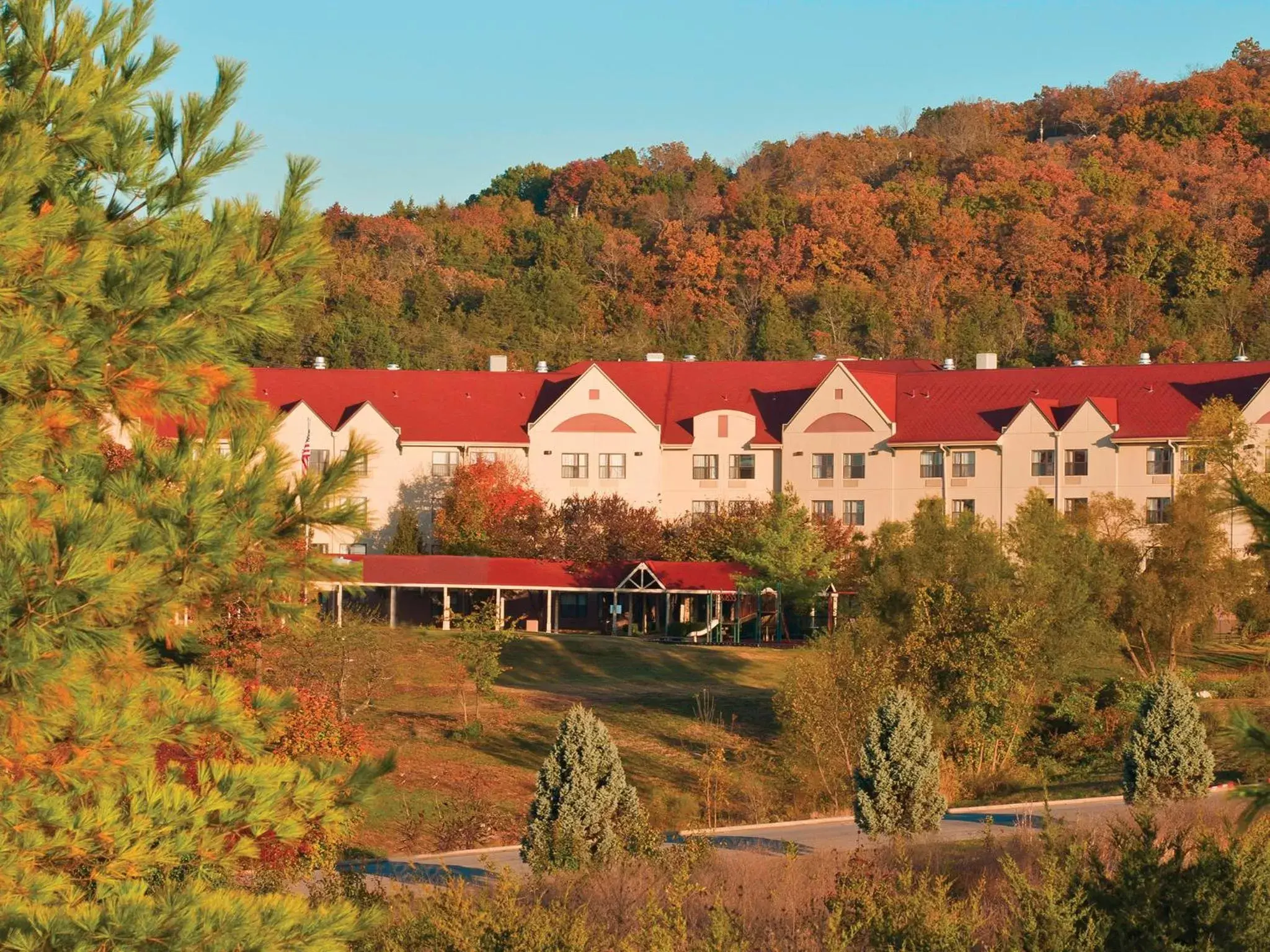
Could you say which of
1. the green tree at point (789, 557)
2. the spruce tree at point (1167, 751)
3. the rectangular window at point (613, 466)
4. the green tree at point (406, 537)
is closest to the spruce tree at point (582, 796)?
the spruce tree at point (1167, 751)

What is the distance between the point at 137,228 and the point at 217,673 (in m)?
2.96

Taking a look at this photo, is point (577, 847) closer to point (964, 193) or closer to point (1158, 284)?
point (1158, 284)

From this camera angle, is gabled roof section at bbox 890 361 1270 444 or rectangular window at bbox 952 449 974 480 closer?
gabled roof section at bbox 890 361 1270 444

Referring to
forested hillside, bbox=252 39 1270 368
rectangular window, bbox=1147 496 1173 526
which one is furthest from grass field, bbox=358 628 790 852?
forested hillside, bbox=252 39 1270 368

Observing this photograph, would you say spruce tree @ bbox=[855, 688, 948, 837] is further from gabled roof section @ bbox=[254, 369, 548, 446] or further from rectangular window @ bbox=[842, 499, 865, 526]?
gabled roof section @ bbox=[254, 369, 548, 446]

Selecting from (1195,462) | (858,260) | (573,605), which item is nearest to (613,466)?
(573,605)

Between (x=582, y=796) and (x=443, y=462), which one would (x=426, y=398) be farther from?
(x=582, y=796)

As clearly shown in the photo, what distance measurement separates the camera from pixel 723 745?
129 feet

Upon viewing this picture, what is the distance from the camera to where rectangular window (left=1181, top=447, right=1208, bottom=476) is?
174ft

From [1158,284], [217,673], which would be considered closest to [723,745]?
[217,673]

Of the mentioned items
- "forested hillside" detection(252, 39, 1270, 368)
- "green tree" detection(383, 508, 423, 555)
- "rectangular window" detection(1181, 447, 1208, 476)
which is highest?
"forested hillside" detection(252, 39, 1270, 368)

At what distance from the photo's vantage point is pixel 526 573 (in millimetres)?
60125

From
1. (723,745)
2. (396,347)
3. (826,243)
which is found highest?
(826,243)

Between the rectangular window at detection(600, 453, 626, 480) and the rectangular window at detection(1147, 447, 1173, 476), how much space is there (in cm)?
1874
